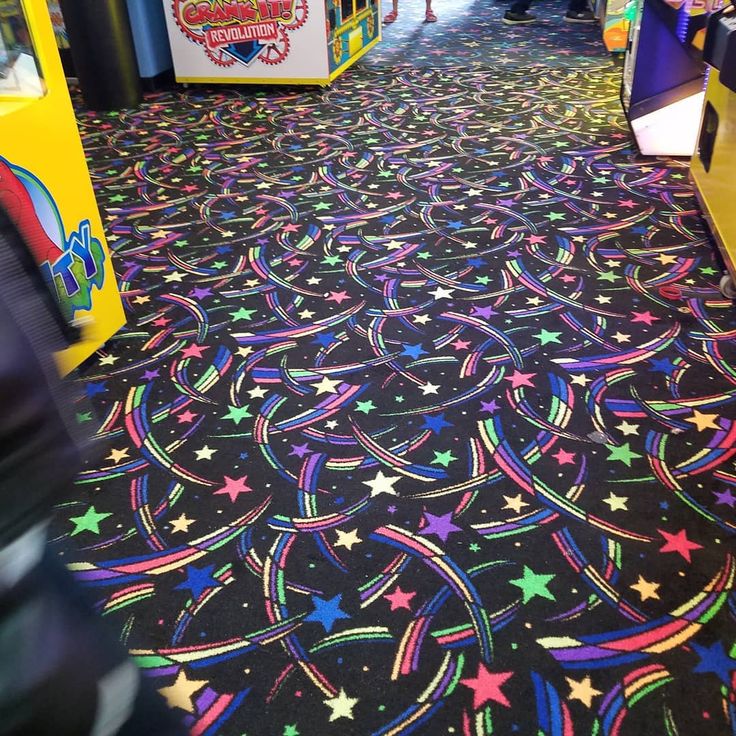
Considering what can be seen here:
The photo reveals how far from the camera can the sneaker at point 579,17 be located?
6227 mm

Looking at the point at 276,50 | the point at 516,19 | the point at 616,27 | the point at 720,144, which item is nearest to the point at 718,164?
the point at 720,144

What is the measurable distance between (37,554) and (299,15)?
4.33m

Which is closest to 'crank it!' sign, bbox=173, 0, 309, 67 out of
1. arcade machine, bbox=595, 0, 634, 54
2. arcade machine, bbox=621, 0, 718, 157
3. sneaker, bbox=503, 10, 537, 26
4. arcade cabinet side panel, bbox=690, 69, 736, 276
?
arcade machine, bbox=621, 0, 718, 157

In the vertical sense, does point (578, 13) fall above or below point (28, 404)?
below

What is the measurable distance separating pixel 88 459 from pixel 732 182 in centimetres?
224

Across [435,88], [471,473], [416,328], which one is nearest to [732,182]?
[416,328]

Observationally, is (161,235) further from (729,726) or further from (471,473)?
(729,726)

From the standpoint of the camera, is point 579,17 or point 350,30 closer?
point 350,30

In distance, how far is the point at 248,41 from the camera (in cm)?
431

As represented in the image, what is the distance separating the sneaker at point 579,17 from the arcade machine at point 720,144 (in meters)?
4.28

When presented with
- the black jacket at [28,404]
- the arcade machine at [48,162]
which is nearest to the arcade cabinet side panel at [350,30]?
the arcade machine at [48,162]

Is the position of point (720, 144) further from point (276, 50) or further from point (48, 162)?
point (276, 50)

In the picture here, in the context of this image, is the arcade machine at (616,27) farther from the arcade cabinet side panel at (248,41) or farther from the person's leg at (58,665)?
the person's leg at (58,665)

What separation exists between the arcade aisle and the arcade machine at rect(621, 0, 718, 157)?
21 cm
